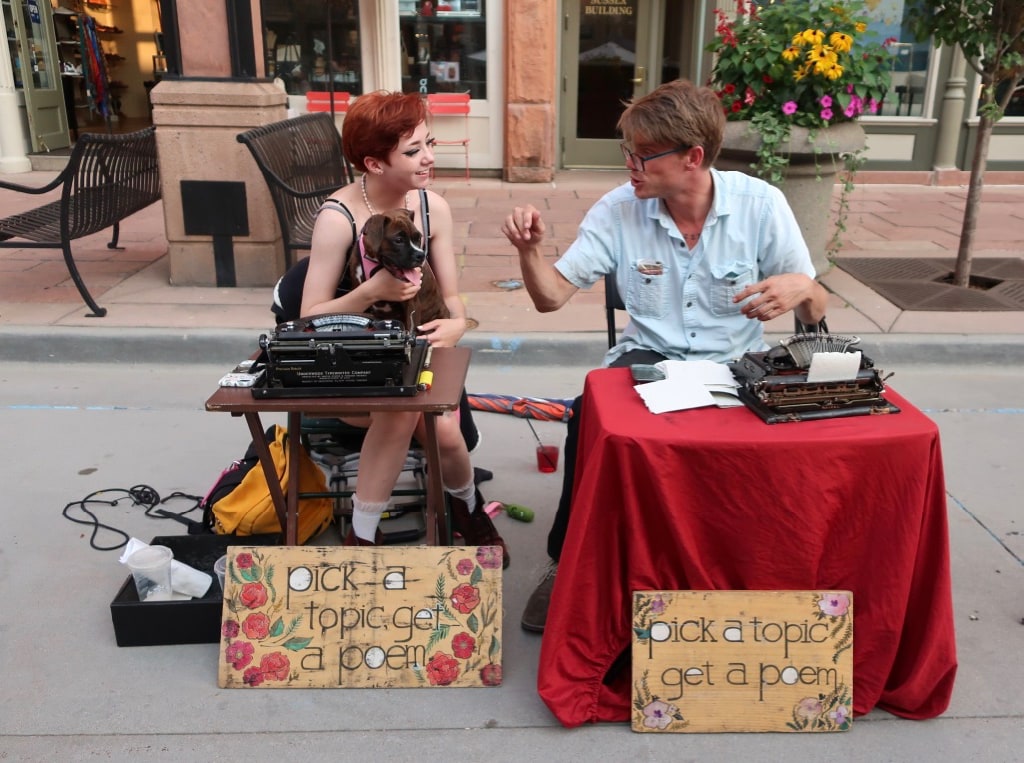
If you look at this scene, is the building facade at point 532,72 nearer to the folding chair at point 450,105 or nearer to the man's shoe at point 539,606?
the folding chair at point 450,105

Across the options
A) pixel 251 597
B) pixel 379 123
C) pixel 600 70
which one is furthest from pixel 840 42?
pixel 600 70

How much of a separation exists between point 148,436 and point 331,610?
2.09 m

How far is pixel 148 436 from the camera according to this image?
4.22 metres

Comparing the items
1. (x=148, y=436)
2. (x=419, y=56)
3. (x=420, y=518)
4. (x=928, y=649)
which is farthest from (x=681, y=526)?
(x=419, y=56)

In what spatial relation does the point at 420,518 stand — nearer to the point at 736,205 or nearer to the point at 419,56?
the point at 736,205

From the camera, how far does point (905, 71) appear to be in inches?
391

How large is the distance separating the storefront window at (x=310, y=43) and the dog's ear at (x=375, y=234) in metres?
7.62

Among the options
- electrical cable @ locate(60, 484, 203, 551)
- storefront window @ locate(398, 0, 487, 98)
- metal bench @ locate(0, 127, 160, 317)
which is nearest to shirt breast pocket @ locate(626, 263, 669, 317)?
electrical cable @ locate(60, 484, 203, 551)

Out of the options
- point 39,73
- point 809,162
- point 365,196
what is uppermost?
point 39,73

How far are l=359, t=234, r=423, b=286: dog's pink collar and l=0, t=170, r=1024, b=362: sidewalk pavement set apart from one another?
2215 mm

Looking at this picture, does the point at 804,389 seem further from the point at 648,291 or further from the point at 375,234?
the point at 375,234

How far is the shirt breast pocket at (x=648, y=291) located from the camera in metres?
2.87

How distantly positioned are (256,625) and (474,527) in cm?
90

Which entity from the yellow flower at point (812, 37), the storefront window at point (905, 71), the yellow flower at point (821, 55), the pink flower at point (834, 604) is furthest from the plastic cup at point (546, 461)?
the storefront window at point (905, 71)
